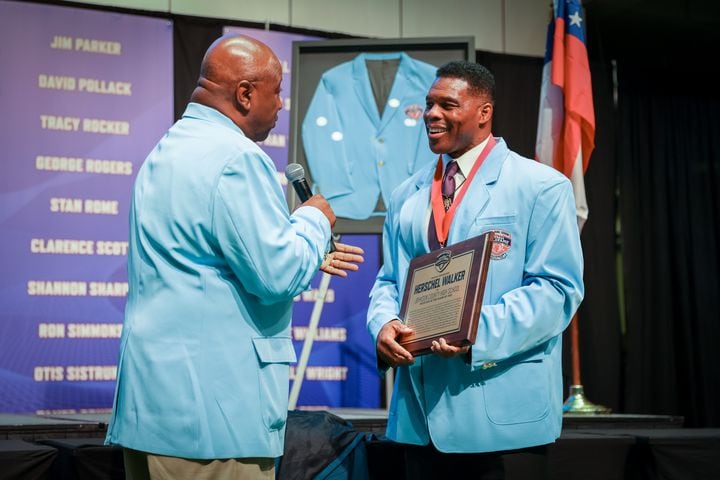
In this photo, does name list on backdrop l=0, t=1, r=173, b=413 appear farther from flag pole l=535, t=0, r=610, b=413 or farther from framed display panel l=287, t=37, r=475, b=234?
flag pole l=535, t=0, r=610, b=413

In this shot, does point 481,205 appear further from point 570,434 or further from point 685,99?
point 685,99

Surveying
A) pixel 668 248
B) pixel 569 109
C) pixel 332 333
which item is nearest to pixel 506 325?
pixel 569 109

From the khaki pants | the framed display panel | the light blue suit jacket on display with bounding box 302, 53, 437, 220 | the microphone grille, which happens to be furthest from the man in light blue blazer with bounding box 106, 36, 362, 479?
the framed display panel

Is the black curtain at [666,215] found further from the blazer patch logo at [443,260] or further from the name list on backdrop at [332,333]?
the blazer patch logo at [443,260]

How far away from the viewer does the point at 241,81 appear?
6.39 feet

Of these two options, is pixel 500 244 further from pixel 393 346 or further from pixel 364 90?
pixel 364 90

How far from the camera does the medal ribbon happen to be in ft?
7.71

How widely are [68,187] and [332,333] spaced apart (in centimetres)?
173

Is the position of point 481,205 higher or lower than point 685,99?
lower

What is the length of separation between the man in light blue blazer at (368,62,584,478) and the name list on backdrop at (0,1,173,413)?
2904 mm

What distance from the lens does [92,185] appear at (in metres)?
5.02

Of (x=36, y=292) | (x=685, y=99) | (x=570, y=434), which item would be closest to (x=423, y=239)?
(x=570, y=434)

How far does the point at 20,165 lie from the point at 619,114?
4147 millimetres

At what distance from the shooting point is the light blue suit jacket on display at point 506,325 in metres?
2.15
